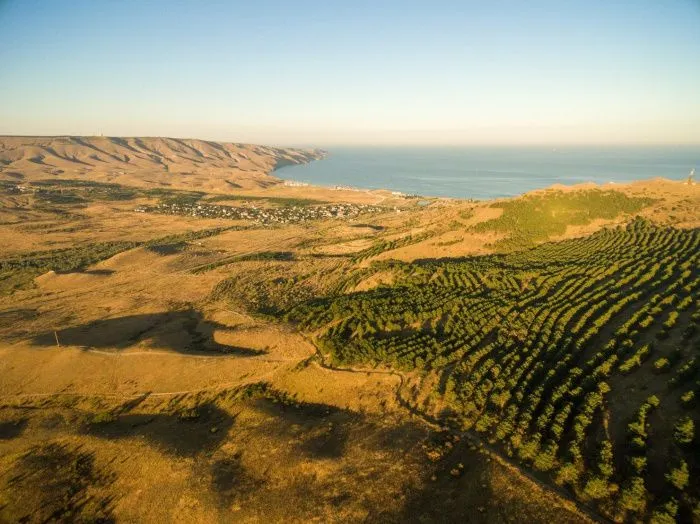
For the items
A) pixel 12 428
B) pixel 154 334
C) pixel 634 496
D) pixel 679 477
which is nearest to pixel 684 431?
pixel 679 477

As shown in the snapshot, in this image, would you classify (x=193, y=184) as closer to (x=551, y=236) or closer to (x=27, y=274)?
(x=27, y=274)

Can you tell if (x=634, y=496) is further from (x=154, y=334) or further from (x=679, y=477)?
(x=154, y=334)

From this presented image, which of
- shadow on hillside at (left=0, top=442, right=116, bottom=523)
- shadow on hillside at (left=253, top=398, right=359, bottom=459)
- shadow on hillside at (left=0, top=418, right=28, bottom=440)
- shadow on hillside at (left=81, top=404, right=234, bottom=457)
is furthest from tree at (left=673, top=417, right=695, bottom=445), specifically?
shadow on hillside at (left=0, top=418, right=28, bottom=440)

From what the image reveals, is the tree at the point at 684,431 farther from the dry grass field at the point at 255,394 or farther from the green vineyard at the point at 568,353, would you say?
the dry grass field at the point at 255,394

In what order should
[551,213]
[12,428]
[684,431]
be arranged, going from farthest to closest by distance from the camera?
1. [551,213]
2. [12,428]
3. [684,431]

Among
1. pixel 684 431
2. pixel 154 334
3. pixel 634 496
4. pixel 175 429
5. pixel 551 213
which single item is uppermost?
pixel 551 213

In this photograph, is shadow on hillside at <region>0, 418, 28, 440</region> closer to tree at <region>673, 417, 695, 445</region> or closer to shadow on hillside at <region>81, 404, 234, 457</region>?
shadow on hillside at <region>81, 404, 234, 457</region>

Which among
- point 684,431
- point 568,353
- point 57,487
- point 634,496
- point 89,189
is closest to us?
point 634,496
